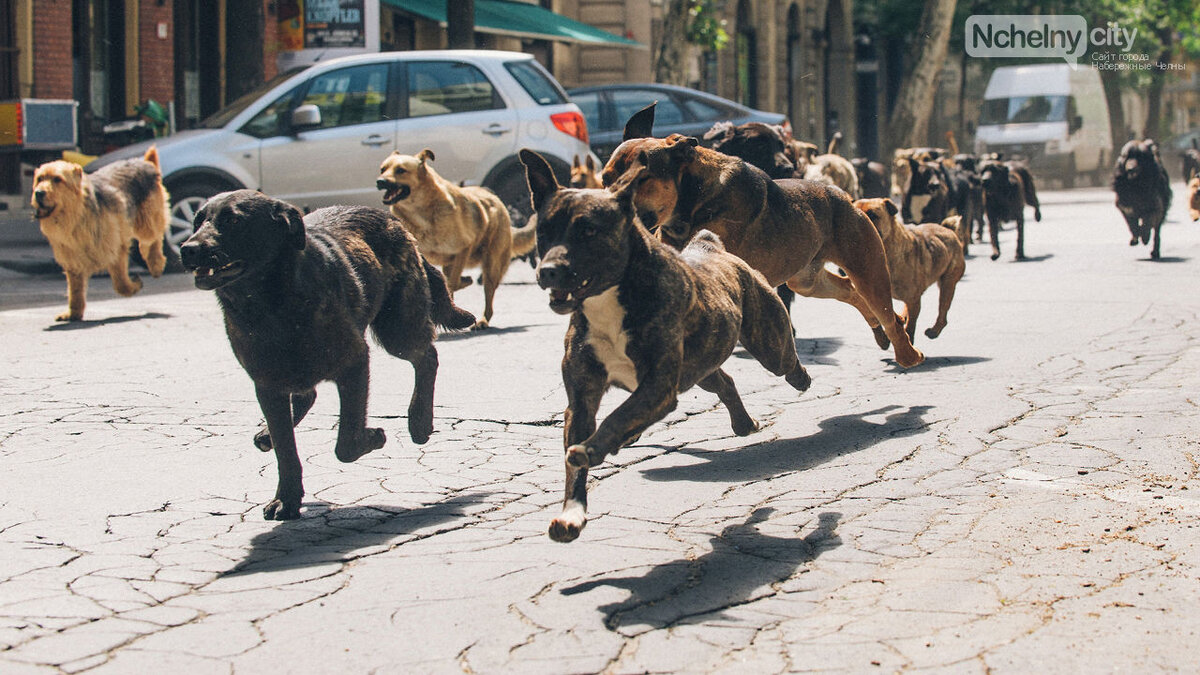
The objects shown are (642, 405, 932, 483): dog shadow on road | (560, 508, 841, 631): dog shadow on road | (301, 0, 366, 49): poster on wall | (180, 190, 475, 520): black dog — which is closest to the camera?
(560, 508, 841, 631): dog shadow on road

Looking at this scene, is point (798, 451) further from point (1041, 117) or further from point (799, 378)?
point (1041, 117)

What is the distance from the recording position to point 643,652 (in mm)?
3752

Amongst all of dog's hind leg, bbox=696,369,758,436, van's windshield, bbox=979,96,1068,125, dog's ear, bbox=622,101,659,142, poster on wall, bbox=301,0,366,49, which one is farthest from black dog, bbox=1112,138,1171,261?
van's windshield, bbox=979,96,1068,125

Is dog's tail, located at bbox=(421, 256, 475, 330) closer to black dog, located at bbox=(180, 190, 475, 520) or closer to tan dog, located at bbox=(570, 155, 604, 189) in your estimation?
black dog, located at bbox=(180, 190, 475, 520)

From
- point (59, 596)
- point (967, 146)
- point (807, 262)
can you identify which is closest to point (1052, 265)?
Answer: point (807, 262)

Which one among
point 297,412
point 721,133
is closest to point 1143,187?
point 721,133

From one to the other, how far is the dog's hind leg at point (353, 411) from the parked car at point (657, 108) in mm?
13502

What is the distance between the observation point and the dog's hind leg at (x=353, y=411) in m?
5.38

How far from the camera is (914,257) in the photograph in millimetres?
9008

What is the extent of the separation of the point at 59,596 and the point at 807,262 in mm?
4583

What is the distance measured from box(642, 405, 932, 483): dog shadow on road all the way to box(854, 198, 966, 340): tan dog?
1746mm

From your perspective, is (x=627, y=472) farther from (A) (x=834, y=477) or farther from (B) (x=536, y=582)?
(B) (x=536, y=582)

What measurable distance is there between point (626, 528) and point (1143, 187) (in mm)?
13292

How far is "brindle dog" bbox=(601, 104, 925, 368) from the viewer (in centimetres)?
695
